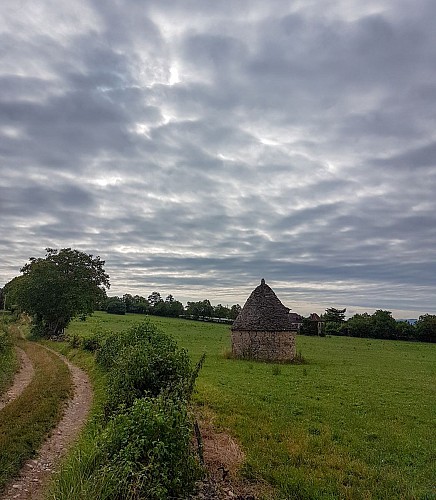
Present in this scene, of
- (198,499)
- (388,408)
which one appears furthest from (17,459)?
(388,408)

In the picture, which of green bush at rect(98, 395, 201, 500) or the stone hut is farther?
the stone hut

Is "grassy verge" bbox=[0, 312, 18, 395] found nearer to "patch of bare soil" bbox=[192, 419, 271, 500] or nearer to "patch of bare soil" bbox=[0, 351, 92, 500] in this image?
"patch of bare soil" bbox=[0, 351, 92, 500]

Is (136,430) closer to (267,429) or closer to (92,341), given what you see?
(267,429)

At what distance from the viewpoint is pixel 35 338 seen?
46.4 meters

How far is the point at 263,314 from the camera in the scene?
120 ft

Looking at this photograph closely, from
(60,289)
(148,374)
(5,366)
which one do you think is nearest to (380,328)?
(60,289)

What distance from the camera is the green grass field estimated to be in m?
9.62

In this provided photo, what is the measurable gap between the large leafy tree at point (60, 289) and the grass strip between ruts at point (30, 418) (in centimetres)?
2459

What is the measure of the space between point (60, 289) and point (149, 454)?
4145 centimetres

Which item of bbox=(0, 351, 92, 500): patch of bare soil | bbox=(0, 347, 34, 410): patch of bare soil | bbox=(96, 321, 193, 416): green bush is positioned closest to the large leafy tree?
bbox=(0, 347, 34, 410): patch of bare soil

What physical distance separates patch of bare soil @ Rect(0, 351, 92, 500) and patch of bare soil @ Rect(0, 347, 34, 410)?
88.1 inches

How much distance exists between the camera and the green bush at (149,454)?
247 inches

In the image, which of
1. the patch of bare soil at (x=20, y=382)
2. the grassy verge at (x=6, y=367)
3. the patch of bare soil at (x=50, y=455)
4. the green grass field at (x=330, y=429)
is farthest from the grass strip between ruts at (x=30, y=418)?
the green grass field at (x=330, y=429)

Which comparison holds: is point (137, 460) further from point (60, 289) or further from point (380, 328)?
point (380, 328)
